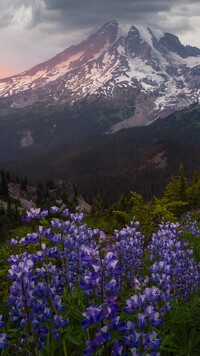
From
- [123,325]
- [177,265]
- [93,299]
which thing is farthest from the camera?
[177,265]

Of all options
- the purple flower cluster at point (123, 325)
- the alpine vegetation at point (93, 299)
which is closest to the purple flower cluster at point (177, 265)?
the alpine vegetation at point (93, 299)

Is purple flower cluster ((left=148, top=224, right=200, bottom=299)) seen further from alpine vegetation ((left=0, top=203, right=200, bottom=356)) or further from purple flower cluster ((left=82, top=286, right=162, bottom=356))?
purple flower cluster ((left=82, top=286, right=162, bottom=356))

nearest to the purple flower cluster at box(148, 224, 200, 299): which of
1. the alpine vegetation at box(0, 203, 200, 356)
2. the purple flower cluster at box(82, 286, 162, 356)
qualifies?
the alpine vegetation at box(0, 203, 200, 356)

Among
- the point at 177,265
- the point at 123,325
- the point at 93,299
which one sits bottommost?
the point at 177,265

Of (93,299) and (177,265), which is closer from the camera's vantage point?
(93,299)

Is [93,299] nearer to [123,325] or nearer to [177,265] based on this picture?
[177,265]

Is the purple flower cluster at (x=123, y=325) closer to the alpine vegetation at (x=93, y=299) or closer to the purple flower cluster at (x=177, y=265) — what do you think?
the alpine vegetation at (x=93, y=299)

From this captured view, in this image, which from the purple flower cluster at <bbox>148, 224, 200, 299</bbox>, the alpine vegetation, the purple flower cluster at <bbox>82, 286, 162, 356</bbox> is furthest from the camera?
the purple flower cluster at <bbox>148, 224, 200, 299</bbox>

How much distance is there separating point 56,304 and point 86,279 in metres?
1.31

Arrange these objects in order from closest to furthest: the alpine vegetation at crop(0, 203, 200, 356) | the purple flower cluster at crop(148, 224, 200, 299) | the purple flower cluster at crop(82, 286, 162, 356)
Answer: the purple flower cluster at crop(82, 286, 162, 356)
the alpine vegetation at crop(0, 203, 200, 356)
the purple flower cluster at crop(148, 224, 200, 299)

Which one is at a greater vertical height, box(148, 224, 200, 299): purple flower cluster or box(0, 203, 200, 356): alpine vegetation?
box(0, 203, 200, 356): alpine vegetation

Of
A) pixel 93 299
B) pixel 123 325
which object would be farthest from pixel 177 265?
pixel 123 325

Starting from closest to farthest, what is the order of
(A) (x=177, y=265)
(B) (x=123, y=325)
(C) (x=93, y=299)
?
(B) (x=123, y=325)
(C) (x=93, y=299)
(A) (x=177, y=265)

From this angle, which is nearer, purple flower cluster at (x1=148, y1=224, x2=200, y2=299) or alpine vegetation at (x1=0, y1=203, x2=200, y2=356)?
alpine vegetation at (x1=0, y1=203, x2=200, y2=356)
